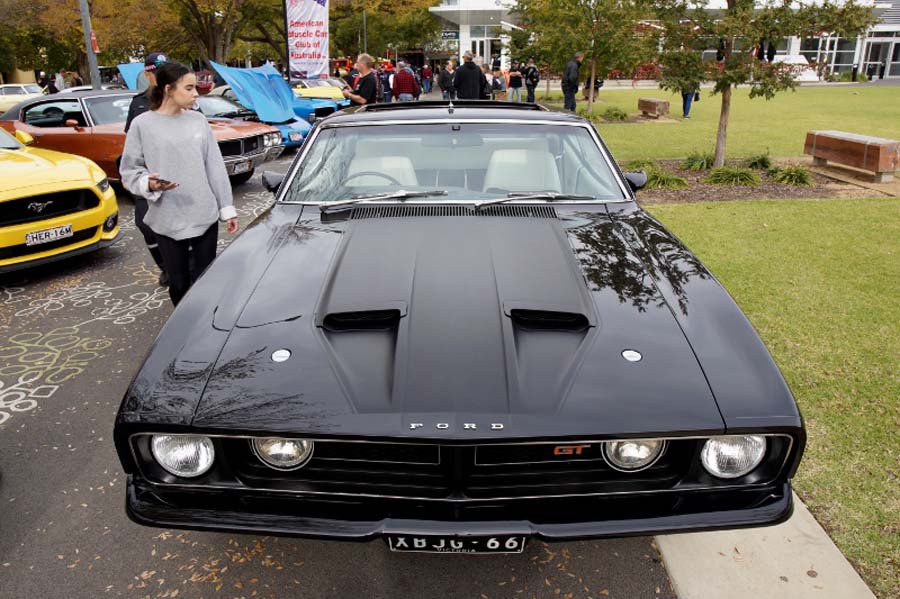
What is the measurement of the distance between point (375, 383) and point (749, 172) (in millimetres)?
9579

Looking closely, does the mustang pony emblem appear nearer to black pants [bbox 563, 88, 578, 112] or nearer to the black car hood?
the black car hood

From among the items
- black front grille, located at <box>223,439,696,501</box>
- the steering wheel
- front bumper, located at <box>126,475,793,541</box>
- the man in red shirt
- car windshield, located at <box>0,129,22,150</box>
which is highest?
the man in red shirt

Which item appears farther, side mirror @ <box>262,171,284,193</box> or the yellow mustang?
the yellow mustang

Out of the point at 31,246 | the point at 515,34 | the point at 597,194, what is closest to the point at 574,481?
the point at 597,194

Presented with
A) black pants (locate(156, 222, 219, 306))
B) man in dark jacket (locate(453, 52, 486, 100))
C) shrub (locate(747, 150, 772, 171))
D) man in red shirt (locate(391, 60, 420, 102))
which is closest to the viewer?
black pants (locate(156, 222, 219, 306))

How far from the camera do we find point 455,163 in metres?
3.66

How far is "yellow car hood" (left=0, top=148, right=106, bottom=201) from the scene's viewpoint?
5.70 metres

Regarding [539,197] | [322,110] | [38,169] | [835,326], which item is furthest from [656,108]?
[539,197]

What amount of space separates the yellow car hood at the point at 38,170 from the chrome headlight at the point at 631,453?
18.3ft

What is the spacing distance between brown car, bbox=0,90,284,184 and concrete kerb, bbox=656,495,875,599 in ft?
26.1

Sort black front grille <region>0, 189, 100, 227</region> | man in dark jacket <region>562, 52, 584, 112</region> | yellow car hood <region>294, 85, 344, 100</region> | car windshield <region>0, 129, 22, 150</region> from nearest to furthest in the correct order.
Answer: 1. black front grille <region>0, 189, 100, 227</region>
2. car windshield <region>0, 129, 22, 150</region>
3. yellow car hood <region>294, 85, 344, 100</region>
4. man in dark jacket <region>562, 52, 584, 112</region>

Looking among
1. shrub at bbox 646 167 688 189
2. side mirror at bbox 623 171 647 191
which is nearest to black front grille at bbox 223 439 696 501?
side mirror at bbox 623 171 647 191

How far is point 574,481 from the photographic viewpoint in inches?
81.7

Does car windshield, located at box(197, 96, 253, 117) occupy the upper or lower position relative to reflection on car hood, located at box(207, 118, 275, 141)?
upper
